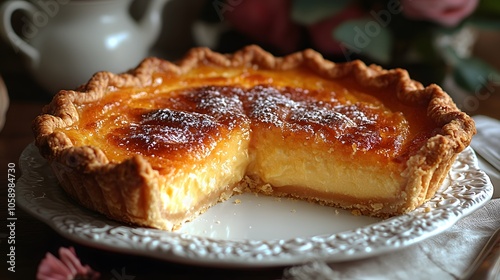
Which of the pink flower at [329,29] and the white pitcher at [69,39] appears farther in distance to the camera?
the pink flower at [329,29]

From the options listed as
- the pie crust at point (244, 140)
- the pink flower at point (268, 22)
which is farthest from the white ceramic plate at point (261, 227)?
the pink flower at point (268, 22)

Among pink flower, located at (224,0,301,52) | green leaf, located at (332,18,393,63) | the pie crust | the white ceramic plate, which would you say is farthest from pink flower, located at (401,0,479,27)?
the white ceramic plate

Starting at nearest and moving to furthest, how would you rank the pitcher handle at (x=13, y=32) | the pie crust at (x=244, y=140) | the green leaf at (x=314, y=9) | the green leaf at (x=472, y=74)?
the pie crust at (x=244, y=140) < the pitcher handle at (x=13, y=32) < the green leaf at (x=314, y=9) < the green leaf at (x=472, y=74)

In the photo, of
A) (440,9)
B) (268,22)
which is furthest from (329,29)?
(440,9)

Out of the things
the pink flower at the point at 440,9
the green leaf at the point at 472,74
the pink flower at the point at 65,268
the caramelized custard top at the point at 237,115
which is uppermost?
the pink flower at the point at 440,9

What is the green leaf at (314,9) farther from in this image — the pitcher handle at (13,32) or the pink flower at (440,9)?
the pitcher handle at (13,32)

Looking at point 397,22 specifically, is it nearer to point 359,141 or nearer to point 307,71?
point 307,71

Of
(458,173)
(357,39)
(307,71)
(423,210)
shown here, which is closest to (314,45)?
(357,39)
